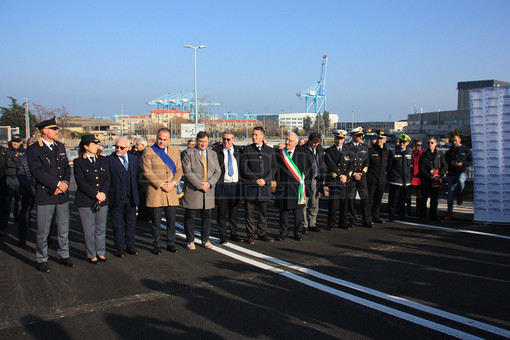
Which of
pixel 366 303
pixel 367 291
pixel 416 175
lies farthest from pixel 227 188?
pixel 416 175

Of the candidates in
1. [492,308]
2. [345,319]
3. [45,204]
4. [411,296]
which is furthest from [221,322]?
[45,204]

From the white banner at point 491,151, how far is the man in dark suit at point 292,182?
12.4ft

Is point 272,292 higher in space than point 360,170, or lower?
lower

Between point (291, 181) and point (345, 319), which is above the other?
point (291, 181)

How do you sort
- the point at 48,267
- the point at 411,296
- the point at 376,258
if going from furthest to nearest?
the point at 376,258, the point at 48,267, the point at 411,296

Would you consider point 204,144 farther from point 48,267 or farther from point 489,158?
point 489,158

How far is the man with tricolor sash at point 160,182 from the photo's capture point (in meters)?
6.70

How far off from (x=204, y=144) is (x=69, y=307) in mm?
3469

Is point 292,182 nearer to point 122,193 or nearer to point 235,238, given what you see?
point 235,238

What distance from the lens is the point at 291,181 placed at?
26.0 feet

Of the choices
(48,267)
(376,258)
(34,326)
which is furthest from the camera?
(376,258)

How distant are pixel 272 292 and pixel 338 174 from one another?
412 cm

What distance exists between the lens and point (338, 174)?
8.47 metres

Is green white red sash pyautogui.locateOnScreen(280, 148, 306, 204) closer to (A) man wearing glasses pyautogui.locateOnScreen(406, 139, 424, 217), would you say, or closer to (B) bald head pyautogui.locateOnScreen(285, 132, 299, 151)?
(B) bald head pyautogui.locateOnScreen(285, 132, 299, 151)
